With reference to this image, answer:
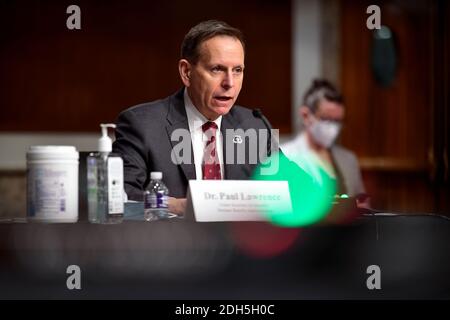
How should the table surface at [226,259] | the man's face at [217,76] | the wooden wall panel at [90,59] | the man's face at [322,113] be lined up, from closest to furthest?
the table surface at [226,259] < the man's face at [217,76] < the man's face at [322,113] < the wooden wall panel at [90,59]

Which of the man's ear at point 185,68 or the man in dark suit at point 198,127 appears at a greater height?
the man's ear at point 185,68

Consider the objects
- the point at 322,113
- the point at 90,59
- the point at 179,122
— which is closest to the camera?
the point at 179,122

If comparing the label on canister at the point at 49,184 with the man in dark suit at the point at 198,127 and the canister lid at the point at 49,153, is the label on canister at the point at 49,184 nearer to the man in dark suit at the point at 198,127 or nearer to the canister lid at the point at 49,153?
the canister lid at the point at 49,153

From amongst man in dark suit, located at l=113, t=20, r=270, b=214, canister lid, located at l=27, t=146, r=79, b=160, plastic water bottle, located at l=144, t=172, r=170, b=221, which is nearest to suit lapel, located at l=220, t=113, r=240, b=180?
man in dark suit, located at l=113, t=20, r=270, b=214

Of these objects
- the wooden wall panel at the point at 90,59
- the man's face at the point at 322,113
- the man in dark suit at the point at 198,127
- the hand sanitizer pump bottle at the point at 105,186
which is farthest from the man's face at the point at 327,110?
the hand sanitizer pump bottle at the point at 105,186

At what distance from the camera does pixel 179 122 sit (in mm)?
2123

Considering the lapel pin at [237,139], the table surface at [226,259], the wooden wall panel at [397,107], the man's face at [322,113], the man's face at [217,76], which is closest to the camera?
the table surface at [226,259]

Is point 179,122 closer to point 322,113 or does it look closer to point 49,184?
point 49,184

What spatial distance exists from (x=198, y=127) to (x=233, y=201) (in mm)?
554

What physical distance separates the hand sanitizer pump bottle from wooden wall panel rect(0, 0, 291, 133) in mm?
2957

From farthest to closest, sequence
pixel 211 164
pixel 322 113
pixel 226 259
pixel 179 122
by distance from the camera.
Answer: pixel 322 113 < pixel 179 122 < pixel 211 164 < pixel 226 259

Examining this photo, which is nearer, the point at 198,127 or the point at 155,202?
the point at 155,202

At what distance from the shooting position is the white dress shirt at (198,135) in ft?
6.65

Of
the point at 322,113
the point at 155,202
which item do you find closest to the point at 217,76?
the point at 155,202
